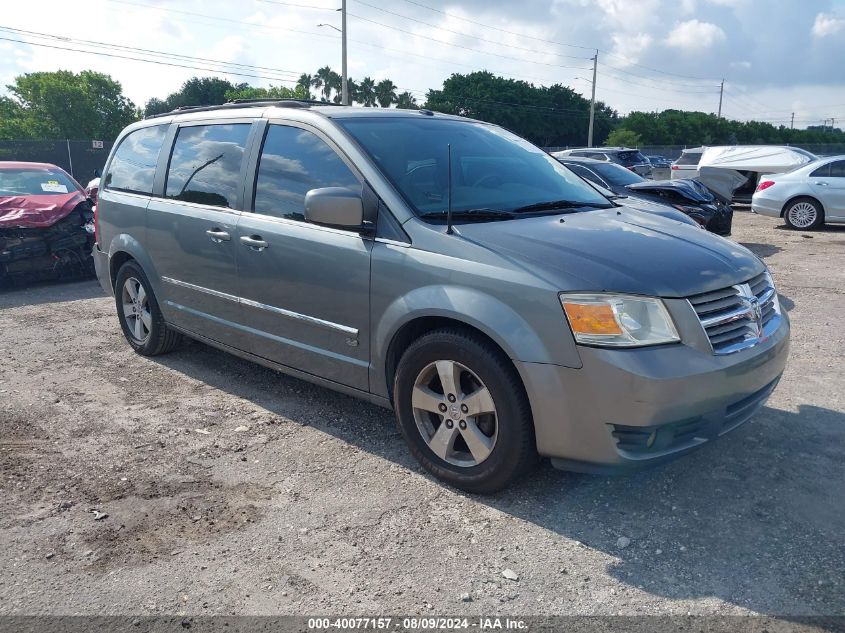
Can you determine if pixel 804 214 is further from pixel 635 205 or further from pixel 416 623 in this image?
pixel 416 623

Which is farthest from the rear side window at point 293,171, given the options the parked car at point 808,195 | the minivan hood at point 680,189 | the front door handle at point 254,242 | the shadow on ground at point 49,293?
the parked car at point 808,195

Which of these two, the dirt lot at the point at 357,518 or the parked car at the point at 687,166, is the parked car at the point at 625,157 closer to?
the parked car at the point at 687,166

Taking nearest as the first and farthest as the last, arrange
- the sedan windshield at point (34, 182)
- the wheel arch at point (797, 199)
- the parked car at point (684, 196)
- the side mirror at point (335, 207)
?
the side mirror at point (335, 207), the sedan windshield at point (34, 182), the parked car at point (684, 196), the wheel arch at point (797, 199)

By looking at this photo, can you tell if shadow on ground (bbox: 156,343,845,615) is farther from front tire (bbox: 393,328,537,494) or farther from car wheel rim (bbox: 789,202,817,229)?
car wheel rim (bbox: 789,202,817,229)

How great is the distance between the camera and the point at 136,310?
5812 millimetres

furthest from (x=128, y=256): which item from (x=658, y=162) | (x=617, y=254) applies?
(x=658, y=162)

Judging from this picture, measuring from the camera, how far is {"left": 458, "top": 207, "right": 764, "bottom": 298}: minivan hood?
3.09m

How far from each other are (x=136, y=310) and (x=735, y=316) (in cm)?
453

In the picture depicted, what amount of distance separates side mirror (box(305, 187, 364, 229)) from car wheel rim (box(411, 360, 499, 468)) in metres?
0.85

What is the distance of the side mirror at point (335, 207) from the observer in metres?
3.59

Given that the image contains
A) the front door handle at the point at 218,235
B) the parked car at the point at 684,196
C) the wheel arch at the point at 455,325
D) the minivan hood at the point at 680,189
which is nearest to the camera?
the wheel arch at the point at 455,325

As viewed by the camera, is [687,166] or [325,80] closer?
[687,166]

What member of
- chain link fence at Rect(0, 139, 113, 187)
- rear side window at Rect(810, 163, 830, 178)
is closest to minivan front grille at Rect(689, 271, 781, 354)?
rear side window at Rect(810, 163, 830, 178)

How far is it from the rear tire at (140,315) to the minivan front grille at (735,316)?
3993 mm
